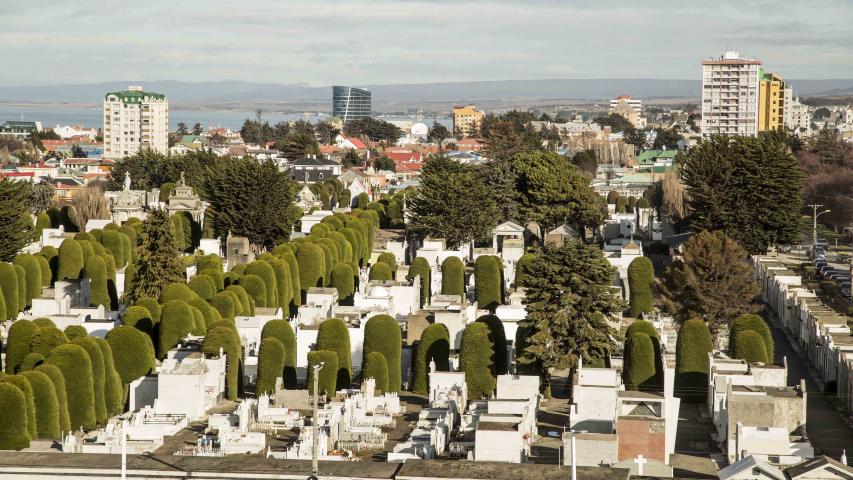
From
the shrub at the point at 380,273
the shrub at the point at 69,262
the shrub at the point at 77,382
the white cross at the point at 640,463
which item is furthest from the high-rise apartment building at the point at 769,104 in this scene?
the white cross at the point at 640,463

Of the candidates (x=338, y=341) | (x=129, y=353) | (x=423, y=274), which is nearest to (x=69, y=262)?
(x=423, y=274)

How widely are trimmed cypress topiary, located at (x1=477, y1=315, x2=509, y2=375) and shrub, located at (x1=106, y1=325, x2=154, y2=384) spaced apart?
10.3 m

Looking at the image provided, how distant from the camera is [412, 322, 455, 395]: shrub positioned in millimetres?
47250

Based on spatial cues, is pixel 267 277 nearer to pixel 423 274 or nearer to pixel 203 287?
pixel 203 287

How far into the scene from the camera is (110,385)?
140 feet

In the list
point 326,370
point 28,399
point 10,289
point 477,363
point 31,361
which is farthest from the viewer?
point 10,289

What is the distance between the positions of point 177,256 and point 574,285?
17.8 m

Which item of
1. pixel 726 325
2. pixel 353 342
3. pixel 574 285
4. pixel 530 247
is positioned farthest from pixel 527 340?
pixel 530 247

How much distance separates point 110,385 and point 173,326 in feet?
22.0

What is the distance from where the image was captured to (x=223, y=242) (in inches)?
3039

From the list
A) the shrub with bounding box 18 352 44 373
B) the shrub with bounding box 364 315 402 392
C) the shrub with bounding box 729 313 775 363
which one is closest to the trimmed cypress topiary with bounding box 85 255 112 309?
the shrub with bounding box 364 315 402 392

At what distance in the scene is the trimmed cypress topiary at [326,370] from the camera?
44.3m

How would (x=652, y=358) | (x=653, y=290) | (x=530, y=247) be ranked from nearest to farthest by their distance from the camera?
(x=652, y=358), (x=653, y=290), (x=530, y=247)

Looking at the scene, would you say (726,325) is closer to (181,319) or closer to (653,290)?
(653,290)
